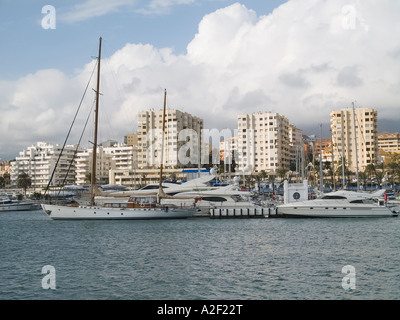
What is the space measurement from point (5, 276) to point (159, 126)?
143481 millimetres

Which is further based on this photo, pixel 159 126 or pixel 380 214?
pixel 159 126

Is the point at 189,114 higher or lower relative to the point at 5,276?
higher

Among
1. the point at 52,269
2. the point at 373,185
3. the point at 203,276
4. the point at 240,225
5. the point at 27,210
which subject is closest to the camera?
the point at 203,276

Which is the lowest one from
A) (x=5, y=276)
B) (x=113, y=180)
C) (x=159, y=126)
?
(x=5, y=276)

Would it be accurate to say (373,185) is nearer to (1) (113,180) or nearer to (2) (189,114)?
(2) (189,114)

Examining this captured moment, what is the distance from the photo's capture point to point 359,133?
159 m

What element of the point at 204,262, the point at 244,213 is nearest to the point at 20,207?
the point at 244,213

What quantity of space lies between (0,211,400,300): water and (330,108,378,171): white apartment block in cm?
11912

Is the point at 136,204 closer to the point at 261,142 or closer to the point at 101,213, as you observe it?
the point at 101,213

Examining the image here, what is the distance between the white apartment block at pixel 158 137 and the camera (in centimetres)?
16188

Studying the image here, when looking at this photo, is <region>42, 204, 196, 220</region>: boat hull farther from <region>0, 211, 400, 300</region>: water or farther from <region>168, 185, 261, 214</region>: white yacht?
<region>0, 211, 400, 300</region>: water
